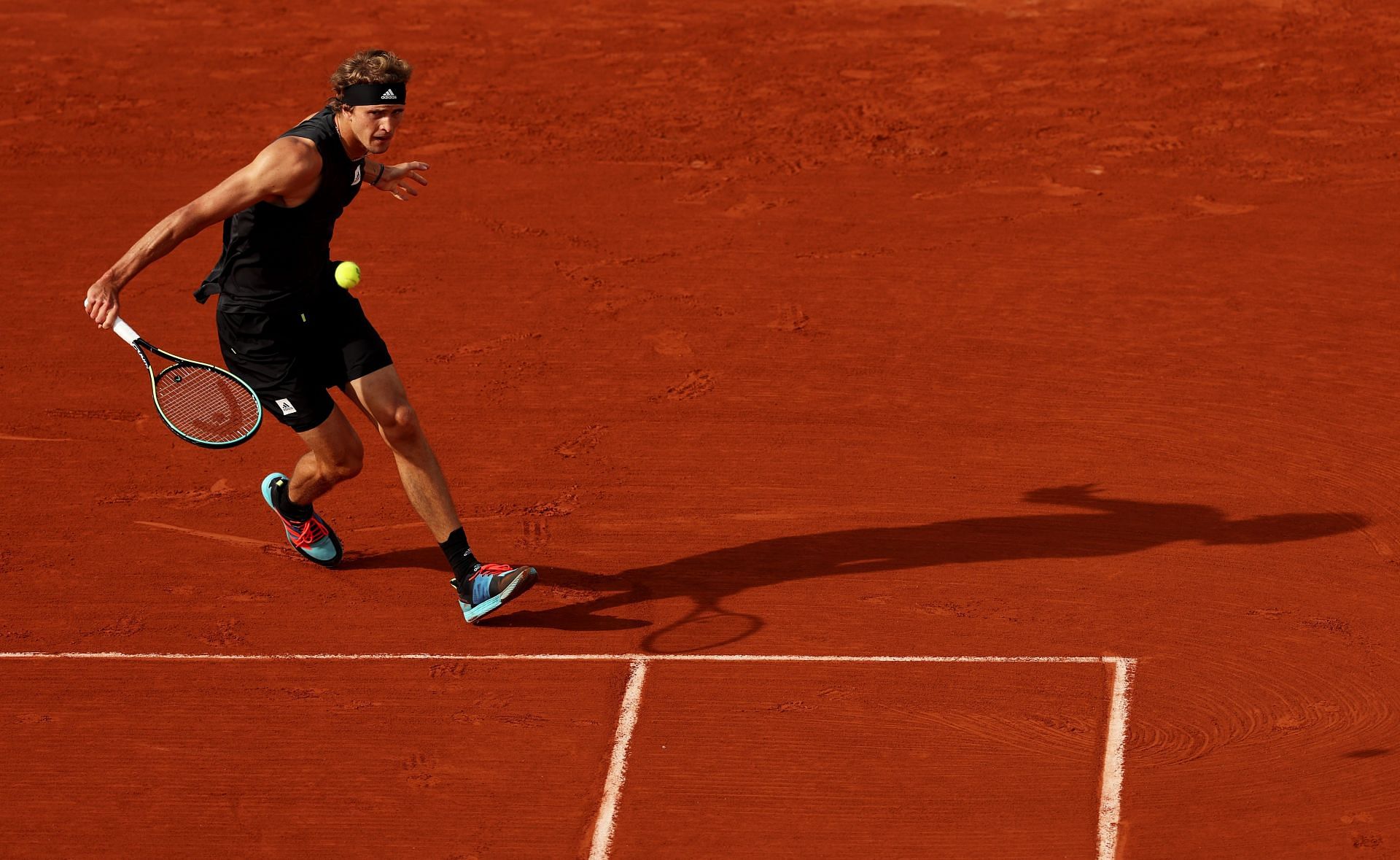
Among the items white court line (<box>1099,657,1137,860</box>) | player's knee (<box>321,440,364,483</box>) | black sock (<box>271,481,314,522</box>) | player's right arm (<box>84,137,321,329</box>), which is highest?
player's right arm (<box>84,137,321,329</box>)

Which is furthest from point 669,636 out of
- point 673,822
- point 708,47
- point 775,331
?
point 708,47

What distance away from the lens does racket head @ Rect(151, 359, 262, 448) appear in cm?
659

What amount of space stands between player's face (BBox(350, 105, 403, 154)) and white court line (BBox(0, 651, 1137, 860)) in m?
2.20

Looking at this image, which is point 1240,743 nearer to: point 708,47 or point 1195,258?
point 1195,258

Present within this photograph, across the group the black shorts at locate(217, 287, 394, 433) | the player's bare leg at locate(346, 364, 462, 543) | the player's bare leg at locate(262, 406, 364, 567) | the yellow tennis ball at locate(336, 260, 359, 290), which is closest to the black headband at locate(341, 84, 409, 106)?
the yellow tennis ball at locate(336, 260, 359, 290)

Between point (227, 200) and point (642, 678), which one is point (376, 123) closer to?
point (227, 200)

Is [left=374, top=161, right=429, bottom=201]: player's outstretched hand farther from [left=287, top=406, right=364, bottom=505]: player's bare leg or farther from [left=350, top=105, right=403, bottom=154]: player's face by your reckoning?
[left=287, top=406, right=364, bottom=505]: player's bare leg

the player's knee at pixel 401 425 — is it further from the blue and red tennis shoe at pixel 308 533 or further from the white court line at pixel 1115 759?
the white court line at pixel 1115 759

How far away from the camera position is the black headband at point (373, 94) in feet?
21.0

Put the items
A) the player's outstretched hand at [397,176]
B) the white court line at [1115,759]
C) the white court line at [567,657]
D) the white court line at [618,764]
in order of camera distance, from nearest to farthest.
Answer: the white court line at [1115,759], the white court line at [618,764], the white court line at [567,657], the player's outstretched hand at [397,176]

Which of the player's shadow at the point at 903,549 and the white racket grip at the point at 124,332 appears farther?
the player's shadow at the point at 903,549

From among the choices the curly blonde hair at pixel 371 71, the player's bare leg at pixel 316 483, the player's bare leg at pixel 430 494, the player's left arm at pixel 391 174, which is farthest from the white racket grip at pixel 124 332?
the player's left arm at pixel 391 174

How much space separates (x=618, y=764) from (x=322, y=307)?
236 centimetres

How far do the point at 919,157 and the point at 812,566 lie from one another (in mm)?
5596
